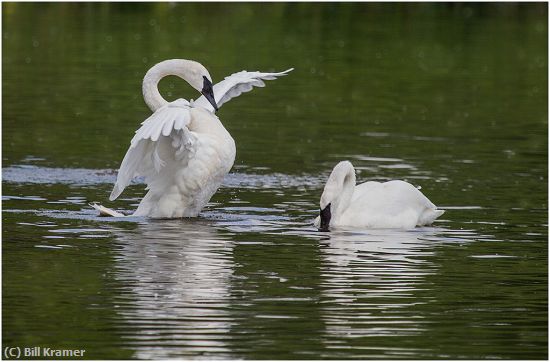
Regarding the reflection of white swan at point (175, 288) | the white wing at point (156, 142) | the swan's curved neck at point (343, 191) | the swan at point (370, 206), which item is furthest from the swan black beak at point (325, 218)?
the white wing at point (156, 142)

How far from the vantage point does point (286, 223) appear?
1364 cm

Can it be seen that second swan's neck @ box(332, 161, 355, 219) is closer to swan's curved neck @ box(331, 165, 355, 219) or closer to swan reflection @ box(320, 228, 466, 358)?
swan's curved neck @ box(331, 165, 355, 219)

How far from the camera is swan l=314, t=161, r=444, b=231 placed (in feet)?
44.3

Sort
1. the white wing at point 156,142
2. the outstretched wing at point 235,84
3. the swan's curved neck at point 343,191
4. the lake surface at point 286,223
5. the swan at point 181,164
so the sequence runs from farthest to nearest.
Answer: the outstretched wing at point 235,84, the swan's curved neck at point 343,191, the swan at point 181,164, the white wing at point 156,142, the lake surface at point 286,223

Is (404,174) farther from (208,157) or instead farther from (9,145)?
(9,145)

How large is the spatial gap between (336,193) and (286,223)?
0.55 m

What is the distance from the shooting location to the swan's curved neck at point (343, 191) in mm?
13547

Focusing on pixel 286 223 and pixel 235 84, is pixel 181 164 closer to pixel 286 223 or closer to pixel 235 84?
pixel 286 223

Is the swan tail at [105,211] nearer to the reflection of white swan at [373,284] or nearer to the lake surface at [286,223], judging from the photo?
the lake surface at [286,223]

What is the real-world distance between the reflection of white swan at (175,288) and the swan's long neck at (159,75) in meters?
1.44

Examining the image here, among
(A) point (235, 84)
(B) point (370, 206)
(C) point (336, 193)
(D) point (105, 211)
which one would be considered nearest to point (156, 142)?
(D) point (105, 211)

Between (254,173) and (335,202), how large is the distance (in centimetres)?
328

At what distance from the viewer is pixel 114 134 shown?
19891mm

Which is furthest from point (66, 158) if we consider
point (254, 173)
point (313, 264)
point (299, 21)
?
point (299, 21)
